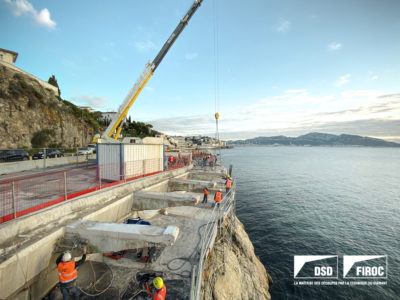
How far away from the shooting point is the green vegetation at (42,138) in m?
30.8

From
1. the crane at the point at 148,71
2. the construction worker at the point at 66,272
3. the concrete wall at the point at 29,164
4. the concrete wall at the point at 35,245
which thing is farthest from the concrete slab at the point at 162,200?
the concrete wall at the point at 29,164

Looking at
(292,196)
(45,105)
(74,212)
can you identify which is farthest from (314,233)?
(45,105)

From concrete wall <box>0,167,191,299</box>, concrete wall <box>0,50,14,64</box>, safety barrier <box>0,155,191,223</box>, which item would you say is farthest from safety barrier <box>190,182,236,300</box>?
concrete wall <box>0,50,14,64</box>

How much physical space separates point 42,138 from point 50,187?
31150 mm

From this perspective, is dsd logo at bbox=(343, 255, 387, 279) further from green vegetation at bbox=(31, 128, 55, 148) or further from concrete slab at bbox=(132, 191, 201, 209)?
green vegetation at bbox=(31, 128, 55, 148)

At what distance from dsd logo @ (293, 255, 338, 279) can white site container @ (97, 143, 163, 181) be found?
12.7 meters

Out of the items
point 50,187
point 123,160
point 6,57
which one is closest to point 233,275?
point 123,160

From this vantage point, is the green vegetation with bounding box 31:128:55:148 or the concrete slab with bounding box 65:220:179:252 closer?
the concrete slab with bounding box 65:220:179:252

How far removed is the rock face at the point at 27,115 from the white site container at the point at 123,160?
25358 millimetres

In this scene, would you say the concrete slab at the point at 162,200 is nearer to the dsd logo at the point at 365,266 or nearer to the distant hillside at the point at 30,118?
the dsd logo at the point at 365,266

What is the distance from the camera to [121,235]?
5344 millimetres

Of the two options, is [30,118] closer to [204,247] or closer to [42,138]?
[42,138]

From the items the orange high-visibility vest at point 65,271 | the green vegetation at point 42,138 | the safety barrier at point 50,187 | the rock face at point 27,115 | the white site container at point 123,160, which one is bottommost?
the orange high-visibility vest at point 65,271

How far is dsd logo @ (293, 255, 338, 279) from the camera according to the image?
1238 cm
